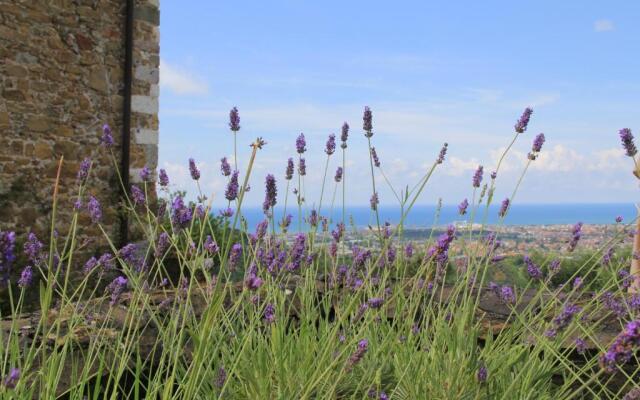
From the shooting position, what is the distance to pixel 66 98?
670 cm

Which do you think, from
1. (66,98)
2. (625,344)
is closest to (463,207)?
(625,344)

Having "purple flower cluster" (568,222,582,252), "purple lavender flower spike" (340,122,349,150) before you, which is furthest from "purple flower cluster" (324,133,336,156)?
"purple flower cluster" (568,222,582,252)

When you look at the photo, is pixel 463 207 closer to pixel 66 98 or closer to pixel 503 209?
pixel 503 209

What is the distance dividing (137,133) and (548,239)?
487cm

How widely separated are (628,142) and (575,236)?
1.56 feet

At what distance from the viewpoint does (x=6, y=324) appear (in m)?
3.37

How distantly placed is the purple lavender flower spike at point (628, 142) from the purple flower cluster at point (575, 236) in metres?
0.45

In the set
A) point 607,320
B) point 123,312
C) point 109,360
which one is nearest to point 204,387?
point 109,360

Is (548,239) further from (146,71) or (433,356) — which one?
(146,71)

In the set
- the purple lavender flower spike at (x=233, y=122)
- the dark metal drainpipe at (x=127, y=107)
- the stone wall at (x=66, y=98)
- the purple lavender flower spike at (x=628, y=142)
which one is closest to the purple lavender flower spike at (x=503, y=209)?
the purple lavender flower spike at (x=628, y=142)

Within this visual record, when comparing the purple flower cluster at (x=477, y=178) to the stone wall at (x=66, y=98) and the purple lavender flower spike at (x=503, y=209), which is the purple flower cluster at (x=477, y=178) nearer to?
the purple lavender flower spike at (x=503, y=209)

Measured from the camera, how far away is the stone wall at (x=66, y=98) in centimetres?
630

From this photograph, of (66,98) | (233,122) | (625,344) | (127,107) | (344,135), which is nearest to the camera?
(625,344)

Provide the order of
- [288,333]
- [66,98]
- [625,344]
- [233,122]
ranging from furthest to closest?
1. [66,98]
2. [288,333]
3. [233,122]
4. [625,344]
